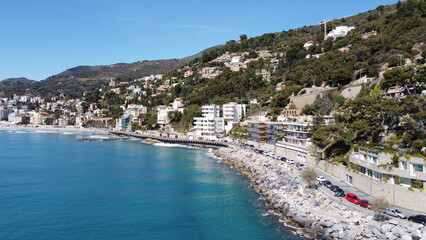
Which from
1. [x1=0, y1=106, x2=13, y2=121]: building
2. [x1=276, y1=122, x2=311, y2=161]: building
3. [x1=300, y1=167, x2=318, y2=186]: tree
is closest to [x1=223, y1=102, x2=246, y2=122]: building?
[x1=276, y1=122, x2=311, y2=161]: building

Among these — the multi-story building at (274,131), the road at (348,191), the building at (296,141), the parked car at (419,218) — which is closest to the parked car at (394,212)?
the road at (348,191)

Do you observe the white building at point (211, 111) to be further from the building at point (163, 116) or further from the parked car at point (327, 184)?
the parked car at point (327, 184)

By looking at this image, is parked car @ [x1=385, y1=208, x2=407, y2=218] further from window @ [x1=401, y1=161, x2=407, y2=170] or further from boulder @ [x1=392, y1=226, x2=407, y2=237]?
window @ [x1=401, y1=161, x2=407, y2=170]

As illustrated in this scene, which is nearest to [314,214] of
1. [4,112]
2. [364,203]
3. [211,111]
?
[364,203]

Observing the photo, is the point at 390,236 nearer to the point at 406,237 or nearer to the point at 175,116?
the point at 406,237

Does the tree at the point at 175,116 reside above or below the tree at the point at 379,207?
above

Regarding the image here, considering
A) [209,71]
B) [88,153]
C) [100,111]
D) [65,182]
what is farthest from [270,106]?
[100,111]
